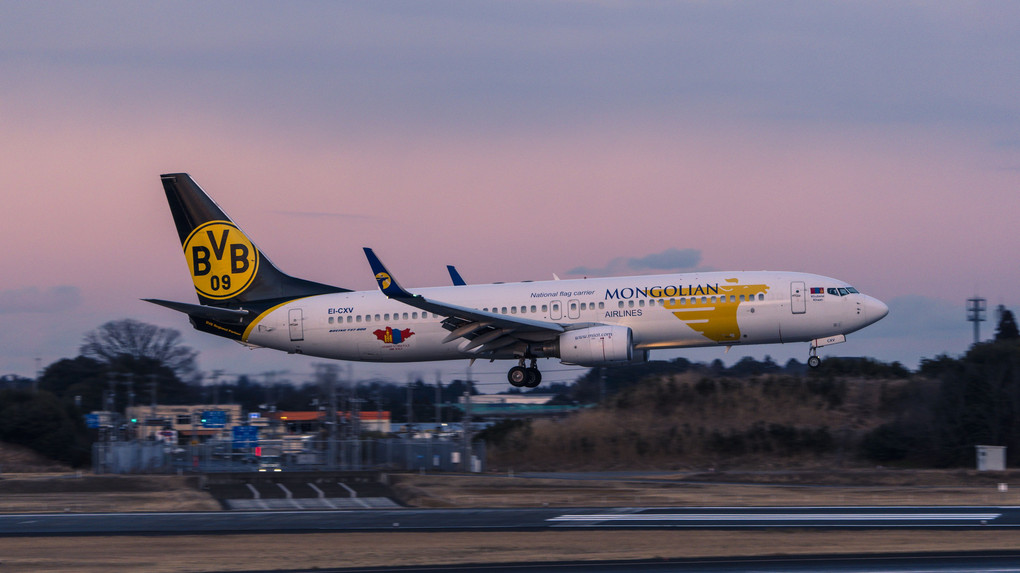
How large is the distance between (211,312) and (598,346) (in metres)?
14.1

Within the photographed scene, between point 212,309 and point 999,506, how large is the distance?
2646cm

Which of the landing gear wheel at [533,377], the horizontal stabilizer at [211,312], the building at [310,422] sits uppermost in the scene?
the horizontal stabilizer at [211,312]

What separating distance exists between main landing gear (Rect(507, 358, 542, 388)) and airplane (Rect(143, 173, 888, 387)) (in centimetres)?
3

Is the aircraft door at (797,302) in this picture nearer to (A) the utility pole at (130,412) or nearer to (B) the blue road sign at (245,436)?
(B) the blue road sign at (245,436)

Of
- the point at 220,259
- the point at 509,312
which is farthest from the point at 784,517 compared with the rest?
the point at 220,259

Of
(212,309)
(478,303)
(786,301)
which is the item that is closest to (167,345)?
(212,309)

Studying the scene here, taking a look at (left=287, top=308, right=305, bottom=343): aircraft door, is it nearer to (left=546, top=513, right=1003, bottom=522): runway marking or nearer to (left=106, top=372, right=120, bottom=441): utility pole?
(left=106, top=372, right=120, bottom=441): utility pole

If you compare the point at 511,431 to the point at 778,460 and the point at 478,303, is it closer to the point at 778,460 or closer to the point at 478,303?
the point at 778,460

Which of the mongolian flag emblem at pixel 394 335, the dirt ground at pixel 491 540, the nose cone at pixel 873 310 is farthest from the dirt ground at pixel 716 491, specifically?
the nose cone at pixel 873 310

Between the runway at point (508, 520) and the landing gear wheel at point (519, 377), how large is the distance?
7.23 m

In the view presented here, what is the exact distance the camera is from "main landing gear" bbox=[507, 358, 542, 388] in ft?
125

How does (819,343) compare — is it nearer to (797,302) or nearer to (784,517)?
(797,302)

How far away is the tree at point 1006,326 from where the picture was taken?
267 ft

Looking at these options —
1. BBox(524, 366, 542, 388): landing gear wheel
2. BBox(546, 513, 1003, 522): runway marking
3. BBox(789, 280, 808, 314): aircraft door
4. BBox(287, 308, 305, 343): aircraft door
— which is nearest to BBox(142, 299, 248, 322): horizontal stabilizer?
BBox(287, 308, 305, 343): aircraft door
